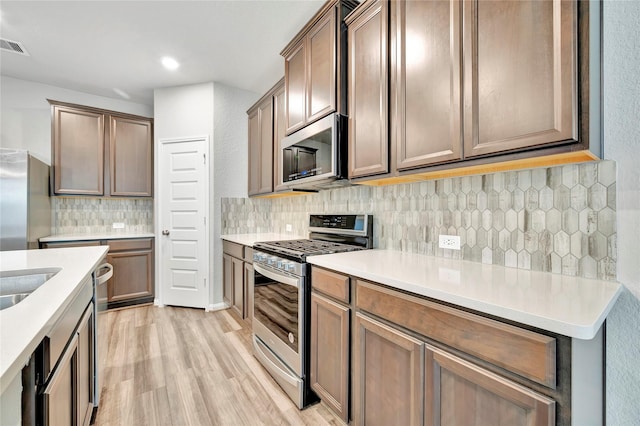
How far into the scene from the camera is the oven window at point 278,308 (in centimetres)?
180

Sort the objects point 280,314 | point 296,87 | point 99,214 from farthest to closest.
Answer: point 99,214 < point 296,87 < point 280,314

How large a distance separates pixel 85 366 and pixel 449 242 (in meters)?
1.99

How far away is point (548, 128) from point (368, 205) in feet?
4.29

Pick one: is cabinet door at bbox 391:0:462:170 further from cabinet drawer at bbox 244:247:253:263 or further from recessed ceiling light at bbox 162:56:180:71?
recessed ceiling light at bbox 162:56:180:71

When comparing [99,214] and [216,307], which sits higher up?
[99,214]

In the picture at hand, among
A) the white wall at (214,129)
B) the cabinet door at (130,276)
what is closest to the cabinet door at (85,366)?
the white wall at (214,129)

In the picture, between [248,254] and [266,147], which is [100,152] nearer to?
[266,147]

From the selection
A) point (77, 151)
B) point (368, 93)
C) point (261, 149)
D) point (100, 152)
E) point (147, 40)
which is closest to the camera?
point (368, 93)

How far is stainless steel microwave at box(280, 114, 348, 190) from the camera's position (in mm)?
1882

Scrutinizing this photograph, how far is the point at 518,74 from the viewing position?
3.43 feet

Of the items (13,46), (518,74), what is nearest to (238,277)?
(518,74)

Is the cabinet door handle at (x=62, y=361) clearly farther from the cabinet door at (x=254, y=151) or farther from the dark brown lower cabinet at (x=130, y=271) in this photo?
the dark brown lower cabinet at (x=130, y=271)

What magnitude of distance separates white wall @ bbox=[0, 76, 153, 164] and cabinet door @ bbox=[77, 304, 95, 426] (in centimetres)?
324

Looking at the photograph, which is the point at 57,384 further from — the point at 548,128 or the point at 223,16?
the point at 223,16
